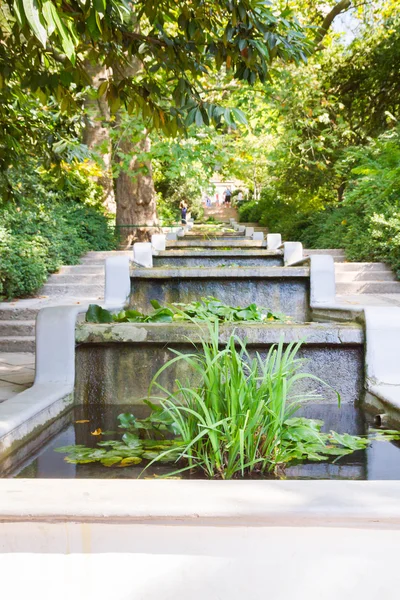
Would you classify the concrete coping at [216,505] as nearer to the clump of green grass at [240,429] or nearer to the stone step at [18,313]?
the clump of green grass at [240,429]

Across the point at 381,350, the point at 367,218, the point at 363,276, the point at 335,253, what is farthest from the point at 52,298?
the point at 367,218

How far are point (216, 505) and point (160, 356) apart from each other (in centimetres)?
220

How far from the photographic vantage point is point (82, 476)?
2236mm

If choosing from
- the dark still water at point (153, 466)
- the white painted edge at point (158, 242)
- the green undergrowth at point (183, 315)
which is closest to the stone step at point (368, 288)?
the white painted edge at point (158, 242)

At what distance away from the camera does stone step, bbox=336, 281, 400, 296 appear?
832 centimetres

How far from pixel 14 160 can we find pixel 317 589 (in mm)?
3669

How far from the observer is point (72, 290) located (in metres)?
8.64

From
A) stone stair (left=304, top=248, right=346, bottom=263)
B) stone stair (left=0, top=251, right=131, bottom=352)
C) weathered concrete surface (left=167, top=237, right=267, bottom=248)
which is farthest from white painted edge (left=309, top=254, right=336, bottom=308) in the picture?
stone stair (left=304, top=248, right=346, bottom=263)

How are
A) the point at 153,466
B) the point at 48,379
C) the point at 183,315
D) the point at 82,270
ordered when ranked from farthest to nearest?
the point at 82,270 → the point at 183,315 → the point at 48,379 → the point at 153,466

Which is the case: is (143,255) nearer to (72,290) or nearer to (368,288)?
(72,290)

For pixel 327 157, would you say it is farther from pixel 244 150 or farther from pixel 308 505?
pixel 308 505

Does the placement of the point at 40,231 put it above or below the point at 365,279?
above

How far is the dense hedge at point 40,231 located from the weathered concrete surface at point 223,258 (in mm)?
1664

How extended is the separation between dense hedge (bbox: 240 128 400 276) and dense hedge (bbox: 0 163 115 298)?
4.84 m
